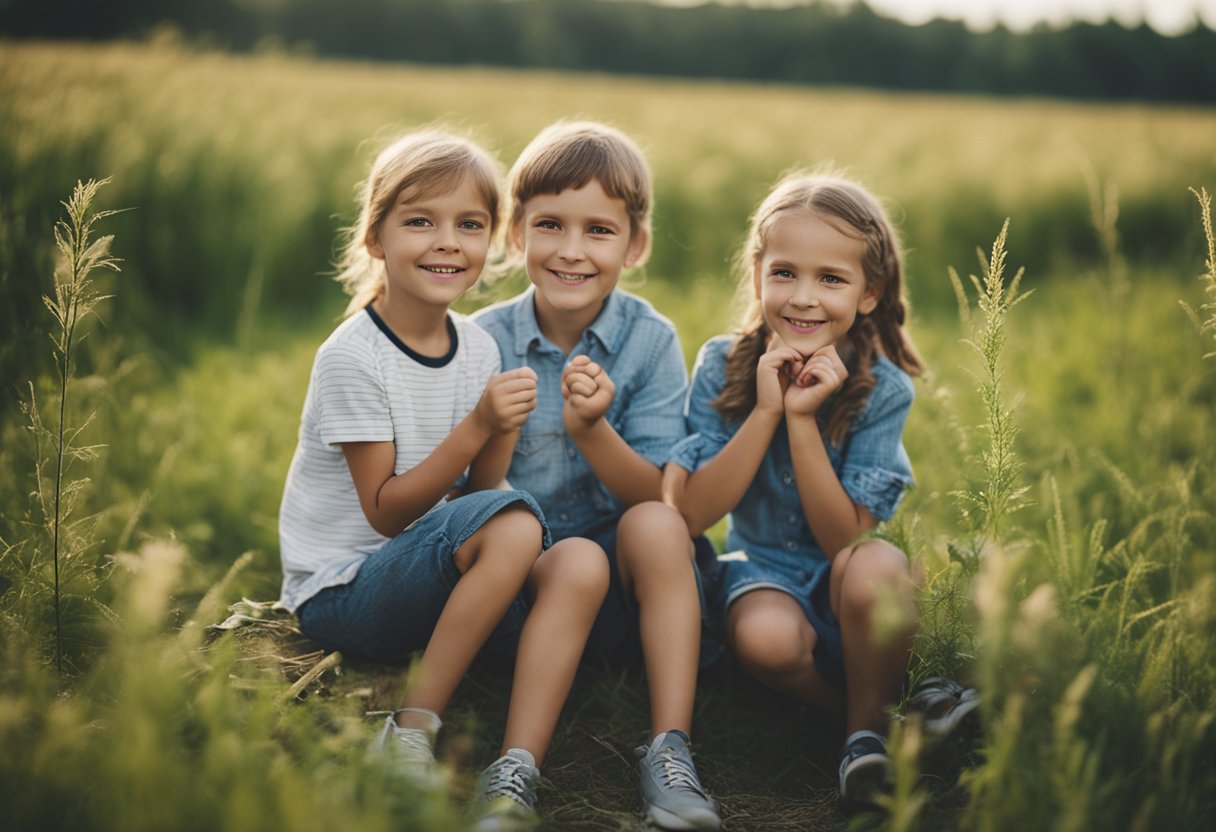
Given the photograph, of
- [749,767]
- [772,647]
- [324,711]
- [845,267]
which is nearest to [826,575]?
[772,647]

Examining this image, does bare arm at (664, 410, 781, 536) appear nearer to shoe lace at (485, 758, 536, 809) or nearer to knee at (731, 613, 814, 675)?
knee at (731, 613, 814, 675)

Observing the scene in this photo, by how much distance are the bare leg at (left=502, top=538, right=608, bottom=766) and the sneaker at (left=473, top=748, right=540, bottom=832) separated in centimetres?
5

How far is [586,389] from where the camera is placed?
2076 millimetres

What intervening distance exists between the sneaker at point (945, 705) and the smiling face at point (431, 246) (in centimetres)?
129

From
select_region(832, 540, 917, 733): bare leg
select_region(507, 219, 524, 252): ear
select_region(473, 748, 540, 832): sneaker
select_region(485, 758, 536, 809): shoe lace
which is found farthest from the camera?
select_region(507, 219, 524, 252): ear

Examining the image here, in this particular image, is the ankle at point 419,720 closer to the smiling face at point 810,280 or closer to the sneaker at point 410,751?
the sneaker at point 410,751

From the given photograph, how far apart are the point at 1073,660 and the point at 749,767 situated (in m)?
0.71

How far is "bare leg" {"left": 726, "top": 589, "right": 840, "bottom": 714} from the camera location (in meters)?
2.12

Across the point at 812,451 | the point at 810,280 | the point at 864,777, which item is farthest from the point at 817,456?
the point at 864,777

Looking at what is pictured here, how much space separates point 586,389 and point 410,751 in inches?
31.1

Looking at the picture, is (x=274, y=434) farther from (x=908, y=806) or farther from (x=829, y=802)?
(x=908, y=806)

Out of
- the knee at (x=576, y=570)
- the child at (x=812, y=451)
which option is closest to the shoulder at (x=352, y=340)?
the knee at (x=576, y=570)

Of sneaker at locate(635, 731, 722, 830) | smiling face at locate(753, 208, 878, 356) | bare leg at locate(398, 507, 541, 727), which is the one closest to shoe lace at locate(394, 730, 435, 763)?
bare leg at locate(398, 507, 541, 727)

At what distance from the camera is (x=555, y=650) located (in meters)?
1.96
